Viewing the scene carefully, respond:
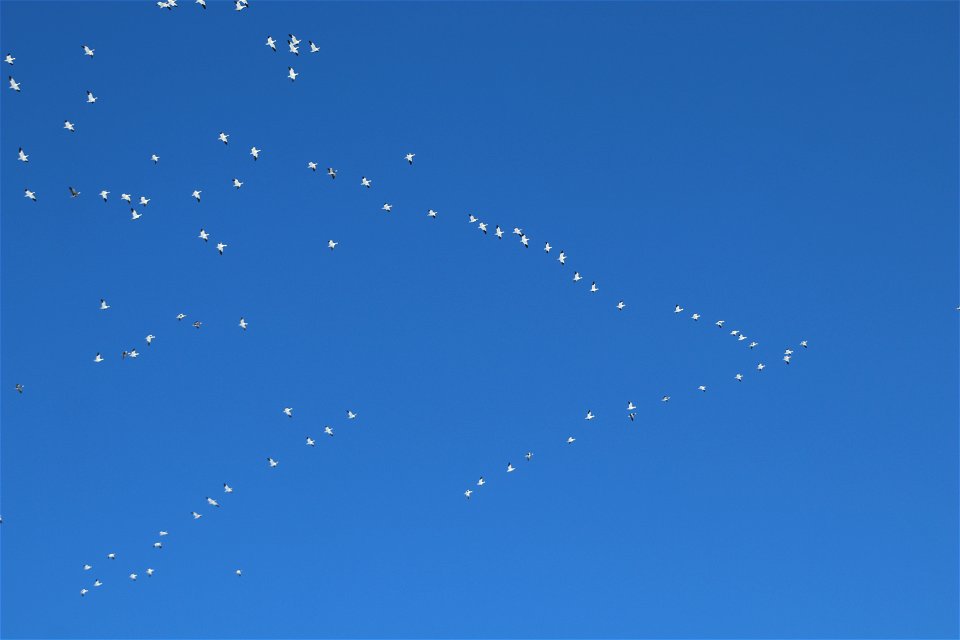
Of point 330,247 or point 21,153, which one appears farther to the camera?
point 330,247

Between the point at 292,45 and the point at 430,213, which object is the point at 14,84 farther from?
the point at 430,213

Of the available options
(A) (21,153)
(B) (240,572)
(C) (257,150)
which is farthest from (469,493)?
(A) (21,153)

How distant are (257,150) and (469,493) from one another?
2026 cm

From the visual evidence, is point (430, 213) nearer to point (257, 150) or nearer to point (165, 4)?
point (257, 150)

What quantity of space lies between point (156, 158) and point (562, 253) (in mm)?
20218

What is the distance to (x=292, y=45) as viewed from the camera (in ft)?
262

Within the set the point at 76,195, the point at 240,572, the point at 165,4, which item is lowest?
the point at 240,572

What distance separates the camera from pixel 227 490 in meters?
88.1

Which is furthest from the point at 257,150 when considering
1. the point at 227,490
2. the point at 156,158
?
the point at 227,490

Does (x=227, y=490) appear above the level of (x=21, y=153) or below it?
below

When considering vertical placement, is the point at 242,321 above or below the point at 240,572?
above

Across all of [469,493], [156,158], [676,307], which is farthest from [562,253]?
[156,158]

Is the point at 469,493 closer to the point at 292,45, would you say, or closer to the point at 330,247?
the point at 330,247

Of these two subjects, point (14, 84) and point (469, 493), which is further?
point (469, 493)
